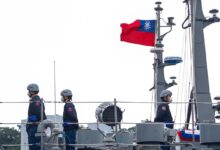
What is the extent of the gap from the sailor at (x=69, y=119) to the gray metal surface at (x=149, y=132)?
144 cm

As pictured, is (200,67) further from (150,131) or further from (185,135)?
(150,131)

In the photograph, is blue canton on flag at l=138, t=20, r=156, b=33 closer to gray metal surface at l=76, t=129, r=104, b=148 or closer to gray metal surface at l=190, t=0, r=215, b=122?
gray metal surface at l=190, t=0, r=215, b=122

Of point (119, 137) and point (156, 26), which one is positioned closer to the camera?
point (119, 137)

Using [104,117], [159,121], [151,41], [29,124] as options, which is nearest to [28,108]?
[29,124]

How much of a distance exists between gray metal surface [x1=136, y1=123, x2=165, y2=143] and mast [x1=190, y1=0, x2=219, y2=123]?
8.85ft

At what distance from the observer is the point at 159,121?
1702 cm

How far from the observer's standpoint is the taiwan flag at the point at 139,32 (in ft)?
83.3

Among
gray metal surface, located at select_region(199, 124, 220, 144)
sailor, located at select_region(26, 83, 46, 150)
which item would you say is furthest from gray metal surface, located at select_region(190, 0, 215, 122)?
sailor, located at select_region(26, 83, 46, 150)

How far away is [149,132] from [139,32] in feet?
33.6

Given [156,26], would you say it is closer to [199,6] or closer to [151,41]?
[151,41]

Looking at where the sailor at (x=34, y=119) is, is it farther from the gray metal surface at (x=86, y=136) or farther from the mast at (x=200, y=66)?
the mast at (x=200, y=66)

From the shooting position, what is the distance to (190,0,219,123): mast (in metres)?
18.7

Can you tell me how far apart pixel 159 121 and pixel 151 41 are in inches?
394

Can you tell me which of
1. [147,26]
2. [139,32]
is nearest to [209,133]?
[139,32]
